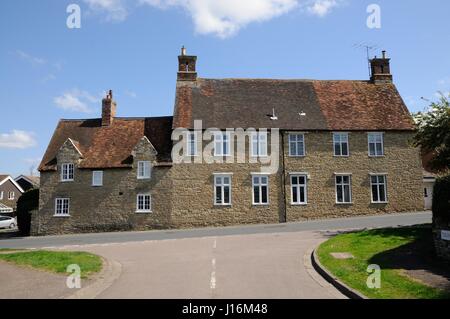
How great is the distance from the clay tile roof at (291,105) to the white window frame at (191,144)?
803mm

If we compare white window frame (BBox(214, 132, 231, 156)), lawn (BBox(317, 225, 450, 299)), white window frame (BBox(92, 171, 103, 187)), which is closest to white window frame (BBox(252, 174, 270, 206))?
white window frame (BBox(214, 132, 231, 156))

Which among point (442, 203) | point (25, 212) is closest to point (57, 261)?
point (442, 203)

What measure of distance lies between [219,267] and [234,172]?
54.9 ft

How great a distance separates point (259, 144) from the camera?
97.7ft

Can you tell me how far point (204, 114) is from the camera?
3058cm

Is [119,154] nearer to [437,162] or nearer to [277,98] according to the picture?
[277,98]

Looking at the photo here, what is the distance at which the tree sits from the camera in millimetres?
19422

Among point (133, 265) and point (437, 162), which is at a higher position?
point (437, 162)

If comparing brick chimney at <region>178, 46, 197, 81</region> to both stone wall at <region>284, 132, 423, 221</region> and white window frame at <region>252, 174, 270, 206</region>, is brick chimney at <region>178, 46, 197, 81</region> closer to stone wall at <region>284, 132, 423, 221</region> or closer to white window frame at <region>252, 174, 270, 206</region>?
stone wall at <region>284, 132, 423, 221</region>

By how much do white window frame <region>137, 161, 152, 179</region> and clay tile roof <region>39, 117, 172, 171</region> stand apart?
83 centimetres

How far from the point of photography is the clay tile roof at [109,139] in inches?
1196

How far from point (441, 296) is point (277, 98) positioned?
25.7 metres
